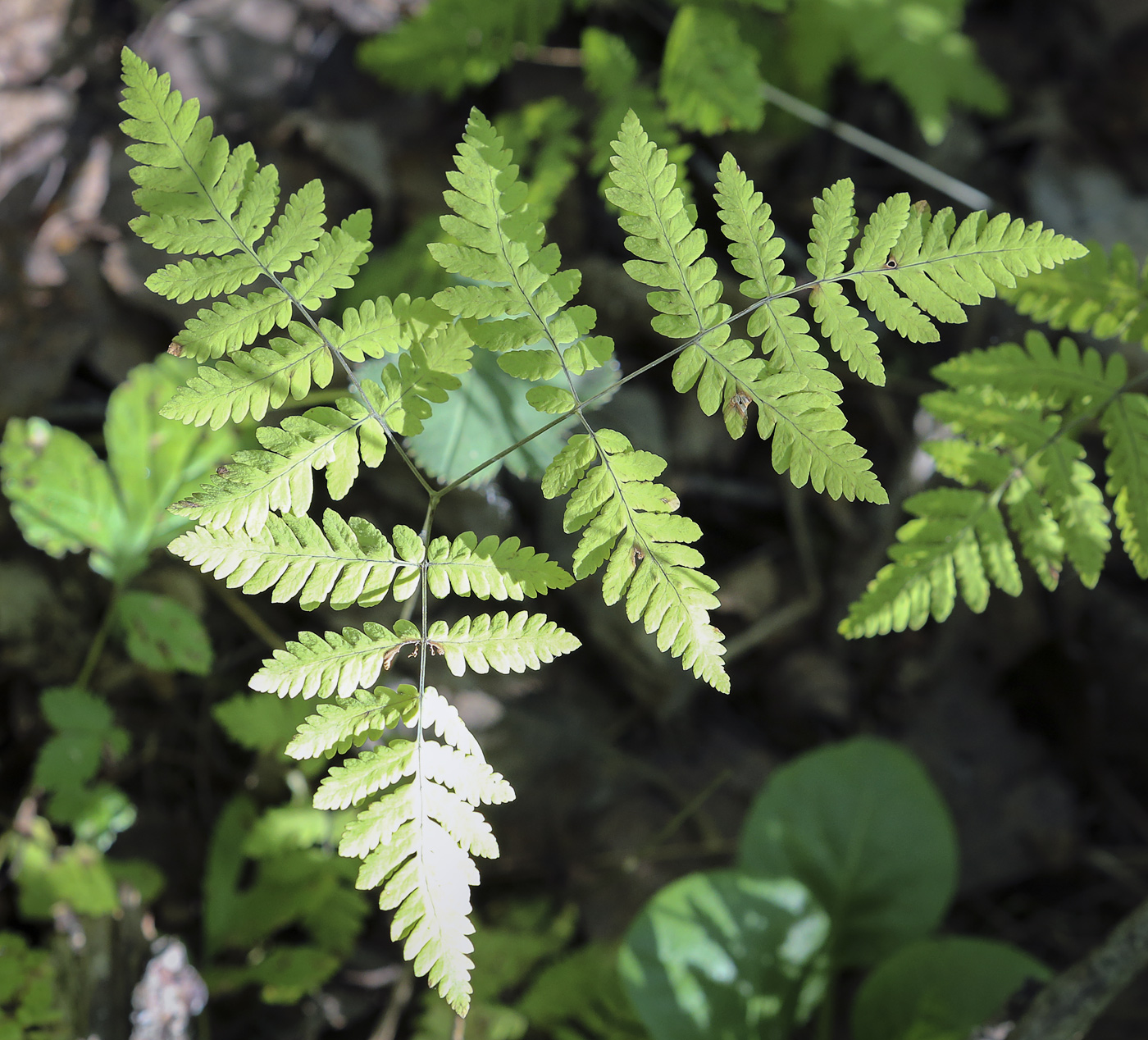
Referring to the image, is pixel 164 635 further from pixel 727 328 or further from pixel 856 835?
pixel 856 835

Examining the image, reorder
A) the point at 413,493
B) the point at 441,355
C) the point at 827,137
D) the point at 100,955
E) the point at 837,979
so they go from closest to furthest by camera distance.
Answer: the point at 441,355, the point at 100,955, the point at 413,493, the point at 837,979, the point at 827,137

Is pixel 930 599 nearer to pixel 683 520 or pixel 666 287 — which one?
pixel 683 520

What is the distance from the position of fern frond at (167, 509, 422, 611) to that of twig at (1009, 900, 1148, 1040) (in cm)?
174

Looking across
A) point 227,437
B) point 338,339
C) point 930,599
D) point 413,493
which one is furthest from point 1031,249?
point 227,437

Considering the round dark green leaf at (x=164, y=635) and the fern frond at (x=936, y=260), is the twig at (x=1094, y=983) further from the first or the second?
the round dark green leaf at (x=164, y=635)

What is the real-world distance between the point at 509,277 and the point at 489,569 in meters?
0.50

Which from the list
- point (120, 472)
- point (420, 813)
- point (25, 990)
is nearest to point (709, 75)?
Answer: point (120, 472)

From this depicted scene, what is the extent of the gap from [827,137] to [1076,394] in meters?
1.81

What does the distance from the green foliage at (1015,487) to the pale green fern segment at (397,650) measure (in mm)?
670

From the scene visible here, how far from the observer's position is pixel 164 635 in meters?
2.15

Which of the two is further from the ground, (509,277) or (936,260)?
(936,260)

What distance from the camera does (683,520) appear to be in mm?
1423

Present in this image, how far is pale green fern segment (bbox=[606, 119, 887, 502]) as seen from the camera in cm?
141

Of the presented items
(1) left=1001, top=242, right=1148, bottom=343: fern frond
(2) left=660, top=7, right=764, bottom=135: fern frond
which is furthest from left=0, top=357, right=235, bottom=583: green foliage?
(1) left=1001, top=242, right=1148, bottom=343: fern frond
